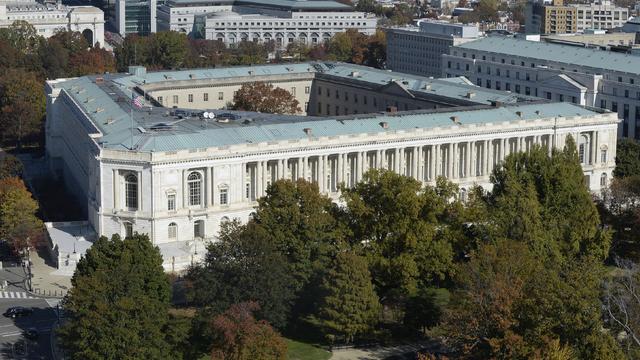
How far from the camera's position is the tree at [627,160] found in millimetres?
143625

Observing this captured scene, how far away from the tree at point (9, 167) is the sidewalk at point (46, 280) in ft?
83.8

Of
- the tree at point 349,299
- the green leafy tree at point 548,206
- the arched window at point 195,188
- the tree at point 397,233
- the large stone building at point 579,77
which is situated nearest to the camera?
the tree at point 349,299

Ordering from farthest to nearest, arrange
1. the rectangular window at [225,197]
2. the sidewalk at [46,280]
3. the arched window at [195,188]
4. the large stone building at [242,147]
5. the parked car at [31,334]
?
the rectangular window at [225,197]
the arched window at [195,188]
the large stone building at [242,147]
the sidewalk at [46,280]
the parked car at [31,334]

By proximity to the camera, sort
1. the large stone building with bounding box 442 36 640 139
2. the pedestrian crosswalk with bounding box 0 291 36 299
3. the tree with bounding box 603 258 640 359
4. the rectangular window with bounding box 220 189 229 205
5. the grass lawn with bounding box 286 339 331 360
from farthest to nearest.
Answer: the large stone building with bounding box 442 36 640 139 → the rectangular window with bounding box 220 189 229 205 → the pedestrian crosswalk with bounding box 0 291 36 299 → the grass lawn with bounding box 286 339 331 360 → the tree with bounding box 603 258 640 359

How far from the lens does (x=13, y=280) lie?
370 feet

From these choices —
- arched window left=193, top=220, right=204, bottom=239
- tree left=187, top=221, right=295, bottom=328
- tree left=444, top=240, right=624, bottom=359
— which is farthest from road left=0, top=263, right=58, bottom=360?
tree left=444, top=240, right=624, bottom=359

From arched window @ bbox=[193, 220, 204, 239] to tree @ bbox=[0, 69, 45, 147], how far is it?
218 ft

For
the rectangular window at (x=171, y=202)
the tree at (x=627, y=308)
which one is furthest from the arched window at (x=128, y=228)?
the tree at (x=627, y=308)

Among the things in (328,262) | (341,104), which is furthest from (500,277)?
(341,104)

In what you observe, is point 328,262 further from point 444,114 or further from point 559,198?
point 444,114

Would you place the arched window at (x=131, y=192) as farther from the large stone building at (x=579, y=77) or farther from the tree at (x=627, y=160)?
the large stone building at (x=579, y=77)

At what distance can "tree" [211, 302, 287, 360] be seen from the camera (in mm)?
81812

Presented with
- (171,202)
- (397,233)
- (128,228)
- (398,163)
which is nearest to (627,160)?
(398,163)

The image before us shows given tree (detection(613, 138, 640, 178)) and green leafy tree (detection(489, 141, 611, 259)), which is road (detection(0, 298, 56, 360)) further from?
tree (detection(613, 138, 640, 178))
